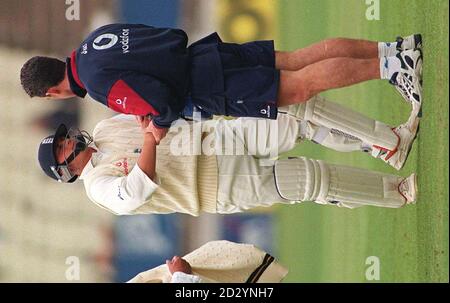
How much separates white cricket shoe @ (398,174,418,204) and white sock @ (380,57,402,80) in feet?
1.62

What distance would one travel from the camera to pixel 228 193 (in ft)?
8.64

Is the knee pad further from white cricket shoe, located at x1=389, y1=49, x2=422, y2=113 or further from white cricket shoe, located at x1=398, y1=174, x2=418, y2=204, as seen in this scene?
white cricket shoe, located at x1=389, y1=49, x2=422, y2=113

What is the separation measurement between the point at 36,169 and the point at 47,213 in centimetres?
22

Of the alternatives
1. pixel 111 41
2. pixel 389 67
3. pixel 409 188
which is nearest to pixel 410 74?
pixel 389 67

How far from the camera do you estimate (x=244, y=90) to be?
2408mm

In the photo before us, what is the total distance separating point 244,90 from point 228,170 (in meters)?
0.37

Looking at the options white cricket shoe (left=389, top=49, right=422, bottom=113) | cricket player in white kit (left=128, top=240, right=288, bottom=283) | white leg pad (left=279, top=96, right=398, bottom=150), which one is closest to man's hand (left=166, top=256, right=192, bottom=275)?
cricket player in white kit (left=128, top=240, right=288, bottom=283)

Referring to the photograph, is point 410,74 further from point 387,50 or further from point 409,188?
point 409,188

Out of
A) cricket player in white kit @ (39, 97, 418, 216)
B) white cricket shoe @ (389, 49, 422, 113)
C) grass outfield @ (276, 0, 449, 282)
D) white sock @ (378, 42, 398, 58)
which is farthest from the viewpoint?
grass outfield @ (276, 0, 449, 282)

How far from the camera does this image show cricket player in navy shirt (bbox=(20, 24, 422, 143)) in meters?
2.33

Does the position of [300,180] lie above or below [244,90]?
below

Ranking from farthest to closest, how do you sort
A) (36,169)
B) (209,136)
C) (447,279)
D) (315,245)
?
1. (315,245)
2. (36,169)
3. (209,136)
4. (447,279)
